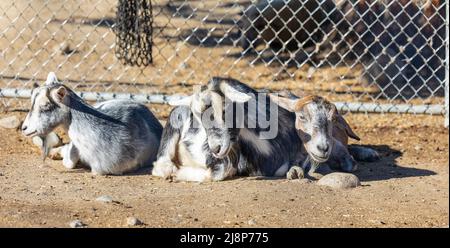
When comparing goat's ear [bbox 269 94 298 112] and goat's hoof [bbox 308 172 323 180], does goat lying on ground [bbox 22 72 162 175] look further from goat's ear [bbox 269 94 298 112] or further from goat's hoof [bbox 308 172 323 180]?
goat's hoof [bbox 308 172 323 180]

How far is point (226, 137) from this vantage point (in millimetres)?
6355

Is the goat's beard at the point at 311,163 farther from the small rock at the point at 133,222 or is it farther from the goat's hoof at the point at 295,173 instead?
the small rock at the point at 133,222

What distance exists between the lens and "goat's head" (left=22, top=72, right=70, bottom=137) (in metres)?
6.73

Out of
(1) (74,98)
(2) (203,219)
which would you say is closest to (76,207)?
(2) (203,219)

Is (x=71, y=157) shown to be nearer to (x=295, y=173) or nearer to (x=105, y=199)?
(x=105, y=199)

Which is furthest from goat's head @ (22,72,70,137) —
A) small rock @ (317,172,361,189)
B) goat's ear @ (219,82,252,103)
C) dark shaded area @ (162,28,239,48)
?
dark shaded area @ (162,28,239,48)

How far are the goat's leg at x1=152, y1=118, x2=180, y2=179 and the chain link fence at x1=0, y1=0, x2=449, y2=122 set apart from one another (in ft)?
4.35

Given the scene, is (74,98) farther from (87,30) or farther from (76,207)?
(87,30)

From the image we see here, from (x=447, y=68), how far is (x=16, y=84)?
12.2 ft

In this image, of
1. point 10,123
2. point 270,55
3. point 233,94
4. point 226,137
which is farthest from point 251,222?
Result: point 270,55

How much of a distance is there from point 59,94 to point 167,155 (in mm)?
826

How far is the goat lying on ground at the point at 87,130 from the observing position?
675cm

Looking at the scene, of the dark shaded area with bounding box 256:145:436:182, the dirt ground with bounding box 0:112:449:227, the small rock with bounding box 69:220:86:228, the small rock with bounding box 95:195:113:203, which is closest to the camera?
the small rock with bounding box 69:220:86:228

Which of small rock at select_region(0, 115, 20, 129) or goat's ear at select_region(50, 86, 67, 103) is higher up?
goat's ear at select_region(50, 86, 67, 103)
